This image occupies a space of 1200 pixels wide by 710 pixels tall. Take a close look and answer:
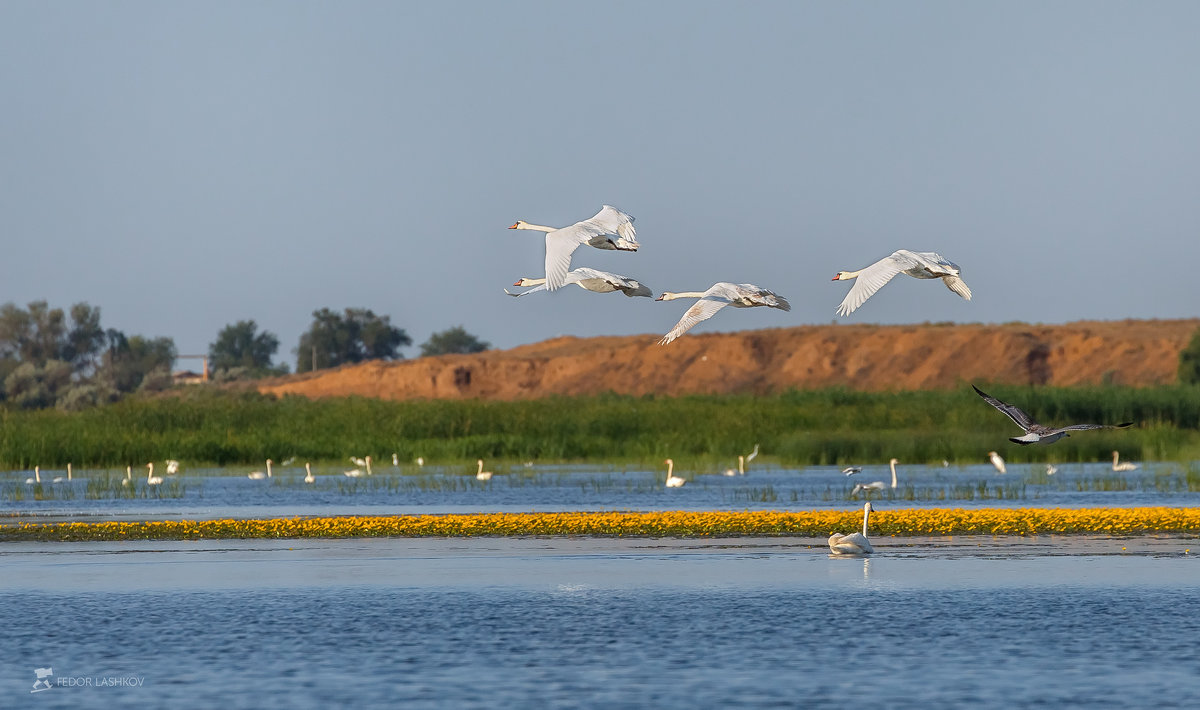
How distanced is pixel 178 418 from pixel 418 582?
39.1 m

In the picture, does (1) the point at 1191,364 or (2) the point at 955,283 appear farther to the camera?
(1) the point at 1191,364

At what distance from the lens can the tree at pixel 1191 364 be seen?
91188mm

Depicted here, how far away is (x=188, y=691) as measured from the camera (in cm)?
1725

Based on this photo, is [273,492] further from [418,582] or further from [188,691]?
[188,691]

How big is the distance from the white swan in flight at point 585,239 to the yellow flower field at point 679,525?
11.8m

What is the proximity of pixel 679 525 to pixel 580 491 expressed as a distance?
12.9 m

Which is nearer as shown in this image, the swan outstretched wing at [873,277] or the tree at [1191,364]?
the swan outstretched wing at [873,277]

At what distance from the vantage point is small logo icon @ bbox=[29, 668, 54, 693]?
17.5 m

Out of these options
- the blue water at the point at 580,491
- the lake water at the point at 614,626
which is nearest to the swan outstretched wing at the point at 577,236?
the lake water at the point at 614,626

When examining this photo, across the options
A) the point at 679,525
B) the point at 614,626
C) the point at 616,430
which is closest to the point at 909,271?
the point at 614,626

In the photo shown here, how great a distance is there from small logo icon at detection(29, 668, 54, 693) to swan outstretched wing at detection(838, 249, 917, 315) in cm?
859

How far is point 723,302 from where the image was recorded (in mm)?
19422

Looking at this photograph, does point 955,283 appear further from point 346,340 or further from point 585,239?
point 346,340

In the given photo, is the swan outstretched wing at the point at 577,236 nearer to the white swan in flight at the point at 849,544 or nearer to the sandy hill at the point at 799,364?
the white swan in flight at the point at 849,544
